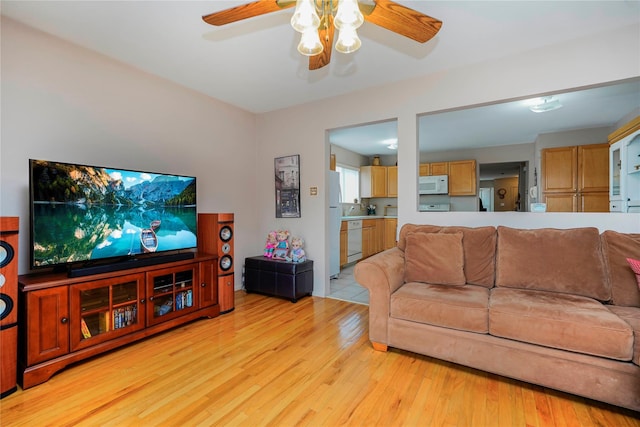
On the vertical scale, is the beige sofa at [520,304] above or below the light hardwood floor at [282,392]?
above

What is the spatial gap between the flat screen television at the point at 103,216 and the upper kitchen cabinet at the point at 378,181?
4.37 metres

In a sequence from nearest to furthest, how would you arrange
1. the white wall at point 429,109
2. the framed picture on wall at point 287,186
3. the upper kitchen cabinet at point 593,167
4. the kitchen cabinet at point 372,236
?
the white wall at point 429,109, the framed picture on wall at point 287,186, the upper kitchen cabinet at point 593,167, the kitchen cabinet at point 372,236

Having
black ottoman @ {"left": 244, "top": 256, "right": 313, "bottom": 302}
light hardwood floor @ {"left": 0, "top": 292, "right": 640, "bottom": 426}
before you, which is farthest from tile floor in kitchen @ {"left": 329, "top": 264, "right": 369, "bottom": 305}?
light hardwood floor @ {"left": 0, "top": 292, "right": 640, "bottom": 426}

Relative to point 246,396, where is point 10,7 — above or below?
above

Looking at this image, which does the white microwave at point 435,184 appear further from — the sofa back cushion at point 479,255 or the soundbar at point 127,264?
the soundbar at point 127,264

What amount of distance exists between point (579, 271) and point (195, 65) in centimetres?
355

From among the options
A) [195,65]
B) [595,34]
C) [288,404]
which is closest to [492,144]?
[595,34]

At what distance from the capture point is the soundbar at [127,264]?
2.03 m

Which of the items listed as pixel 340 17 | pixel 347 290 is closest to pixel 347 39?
pixel 340 17

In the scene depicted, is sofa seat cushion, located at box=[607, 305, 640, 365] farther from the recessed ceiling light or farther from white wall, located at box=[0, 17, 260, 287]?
the recessed ceiling light

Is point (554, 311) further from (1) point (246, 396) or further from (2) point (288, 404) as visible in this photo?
(1) point (246, 396)

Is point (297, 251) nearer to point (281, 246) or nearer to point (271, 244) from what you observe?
point (281, 246)

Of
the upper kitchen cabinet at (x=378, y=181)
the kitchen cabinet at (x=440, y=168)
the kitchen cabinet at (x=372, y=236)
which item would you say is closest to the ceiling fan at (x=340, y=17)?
the kitchen cabinet at (x=372, y=236)

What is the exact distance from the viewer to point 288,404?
1631mm
